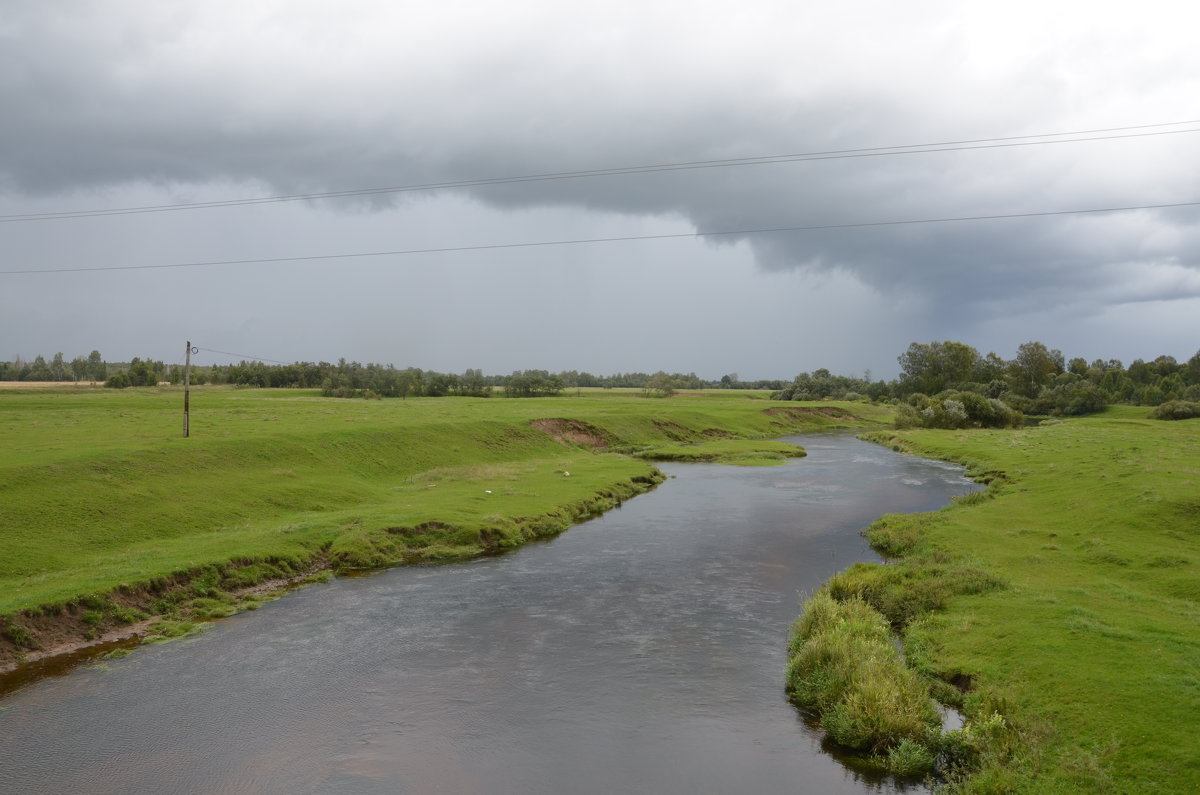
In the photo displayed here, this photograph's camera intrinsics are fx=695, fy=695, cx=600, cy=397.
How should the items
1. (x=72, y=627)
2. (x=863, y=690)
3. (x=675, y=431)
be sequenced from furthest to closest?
1. (x=675, y=431)
2. (x=72, y=627)
3. (x=863, y=690)

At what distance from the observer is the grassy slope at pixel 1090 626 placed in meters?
13.4

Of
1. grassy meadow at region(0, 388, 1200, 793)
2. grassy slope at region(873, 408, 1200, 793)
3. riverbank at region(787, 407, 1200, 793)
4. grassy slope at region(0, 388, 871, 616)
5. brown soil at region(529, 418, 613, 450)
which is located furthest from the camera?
brown soil at region(529, 418, 613, 450)

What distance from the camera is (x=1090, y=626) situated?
1891 cm

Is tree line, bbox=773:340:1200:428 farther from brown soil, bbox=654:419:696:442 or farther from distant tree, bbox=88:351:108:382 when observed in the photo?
distant tree, bbox=88:351:108:382

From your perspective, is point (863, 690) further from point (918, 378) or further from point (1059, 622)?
point (918, 378)

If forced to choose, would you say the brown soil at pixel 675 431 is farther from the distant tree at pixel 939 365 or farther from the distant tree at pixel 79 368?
the distant tree at pixel 79 368

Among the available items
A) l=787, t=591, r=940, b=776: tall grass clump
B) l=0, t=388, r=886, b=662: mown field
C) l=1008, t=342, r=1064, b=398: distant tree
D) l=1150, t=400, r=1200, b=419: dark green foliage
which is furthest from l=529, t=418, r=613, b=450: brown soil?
l=1008, t=342, r=1064, b=398: distant tree

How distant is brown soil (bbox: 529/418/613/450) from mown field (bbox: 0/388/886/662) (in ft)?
13.4

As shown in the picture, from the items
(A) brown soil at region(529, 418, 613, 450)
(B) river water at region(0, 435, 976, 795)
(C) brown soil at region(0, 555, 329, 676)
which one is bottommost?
(B) river water at region(0, 435, 976, 795)

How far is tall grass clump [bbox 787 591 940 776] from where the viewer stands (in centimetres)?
1573

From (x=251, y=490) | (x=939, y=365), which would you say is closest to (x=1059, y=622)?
(x=251, y=490)

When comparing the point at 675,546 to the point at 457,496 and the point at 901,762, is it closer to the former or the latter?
the point at 457,496

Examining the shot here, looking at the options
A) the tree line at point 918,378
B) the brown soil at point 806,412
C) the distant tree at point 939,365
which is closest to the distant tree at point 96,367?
the tree line at point 918,378

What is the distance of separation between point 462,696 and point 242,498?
24.6 m
